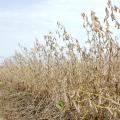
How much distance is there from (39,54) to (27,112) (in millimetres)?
1709

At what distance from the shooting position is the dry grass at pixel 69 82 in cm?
432

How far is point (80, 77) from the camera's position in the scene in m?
5.62

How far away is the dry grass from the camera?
170 inches

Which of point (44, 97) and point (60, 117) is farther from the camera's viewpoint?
point (44, 97)

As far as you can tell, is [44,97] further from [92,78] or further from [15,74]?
[15,74]

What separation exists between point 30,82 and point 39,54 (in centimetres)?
80

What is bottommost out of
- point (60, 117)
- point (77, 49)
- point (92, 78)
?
point (60, 117)

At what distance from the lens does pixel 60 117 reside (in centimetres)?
604

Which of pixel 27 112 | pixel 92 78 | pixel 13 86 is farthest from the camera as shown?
pixel 13 86

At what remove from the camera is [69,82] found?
578 cm

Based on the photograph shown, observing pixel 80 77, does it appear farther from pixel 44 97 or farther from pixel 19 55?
pixel 19 55

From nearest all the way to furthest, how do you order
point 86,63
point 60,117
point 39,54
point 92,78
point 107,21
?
1. point 107,21
2. point 92,78
3. point 86,63
4. point 60,117
5. point 39,54

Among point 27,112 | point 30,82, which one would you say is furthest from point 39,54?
point 27,112

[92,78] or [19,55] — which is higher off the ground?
[19,55]
